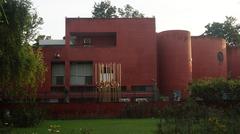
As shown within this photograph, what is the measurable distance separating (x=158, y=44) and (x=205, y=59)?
512 cm

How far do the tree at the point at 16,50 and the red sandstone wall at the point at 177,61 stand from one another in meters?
16.0

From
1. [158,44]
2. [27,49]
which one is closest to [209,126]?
[27,49]

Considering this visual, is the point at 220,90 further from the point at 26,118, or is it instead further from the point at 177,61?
the point at 26,118

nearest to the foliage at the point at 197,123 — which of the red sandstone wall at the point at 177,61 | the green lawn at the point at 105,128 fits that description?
the green lawn at the point at 105,128

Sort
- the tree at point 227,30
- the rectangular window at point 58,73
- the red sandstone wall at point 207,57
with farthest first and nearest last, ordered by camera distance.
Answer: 1. the tree at point 227,30
2. the red sandstone wall at point 207,57
3. the rectangular window at point 58,73

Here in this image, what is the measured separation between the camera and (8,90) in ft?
103

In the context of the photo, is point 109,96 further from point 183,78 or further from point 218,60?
point 218,60

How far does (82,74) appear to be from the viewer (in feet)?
146

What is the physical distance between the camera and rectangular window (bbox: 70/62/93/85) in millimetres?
44312

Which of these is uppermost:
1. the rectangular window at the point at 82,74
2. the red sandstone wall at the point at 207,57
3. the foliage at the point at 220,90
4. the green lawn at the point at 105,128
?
the red sandstone wall at the point at 207,57

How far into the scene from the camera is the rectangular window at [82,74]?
44.3 m

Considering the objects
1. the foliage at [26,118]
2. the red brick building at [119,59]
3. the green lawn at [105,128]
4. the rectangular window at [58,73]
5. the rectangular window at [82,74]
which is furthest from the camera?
the rectangular window at [58,73]

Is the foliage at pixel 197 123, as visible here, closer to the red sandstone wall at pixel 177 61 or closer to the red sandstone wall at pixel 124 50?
the red sandstone wall at pixel 124 50

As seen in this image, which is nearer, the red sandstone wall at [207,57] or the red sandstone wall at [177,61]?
A: the red sandstone wall at [177,61]
